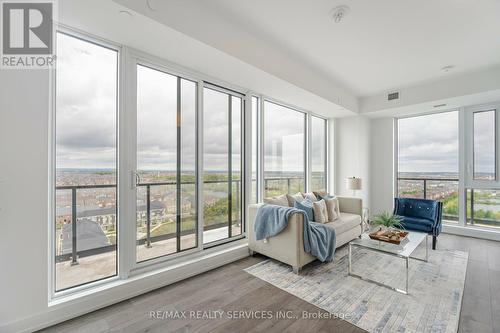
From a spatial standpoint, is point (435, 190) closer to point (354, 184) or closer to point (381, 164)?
point (381, 164)

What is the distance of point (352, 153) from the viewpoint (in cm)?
534

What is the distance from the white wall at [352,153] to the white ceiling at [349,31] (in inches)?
70.2

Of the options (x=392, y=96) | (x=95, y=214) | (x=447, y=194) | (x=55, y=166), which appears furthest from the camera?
(x=447, y=194)

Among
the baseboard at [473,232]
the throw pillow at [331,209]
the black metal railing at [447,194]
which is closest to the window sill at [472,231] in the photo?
the baseboard at [473,232]

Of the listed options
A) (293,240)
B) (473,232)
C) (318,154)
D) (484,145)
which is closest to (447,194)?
(473,232)

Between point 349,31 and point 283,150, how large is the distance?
92.1 inches

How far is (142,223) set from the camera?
264 cm

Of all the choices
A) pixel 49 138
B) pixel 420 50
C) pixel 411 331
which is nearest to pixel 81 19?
pixel 49 138

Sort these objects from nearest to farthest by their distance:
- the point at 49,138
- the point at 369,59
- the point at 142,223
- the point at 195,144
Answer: the point at 49,138, the point at 142,223, the point at 195,144, the point at 369,59

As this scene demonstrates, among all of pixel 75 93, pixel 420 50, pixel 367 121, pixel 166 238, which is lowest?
pixel 166 238

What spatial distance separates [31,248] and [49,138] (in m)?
0.92

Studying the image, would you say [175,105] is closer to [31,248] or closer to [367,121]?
[31,248]

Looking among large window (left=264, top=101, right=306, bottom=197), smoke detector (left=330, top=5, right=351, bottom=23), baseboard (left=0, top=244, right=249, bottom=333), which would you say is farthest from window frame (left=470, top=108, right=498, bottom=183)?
baseboard (left=0, top=244, right=249, bottom=333)

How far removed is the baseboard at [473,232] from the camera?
4.11 meters
